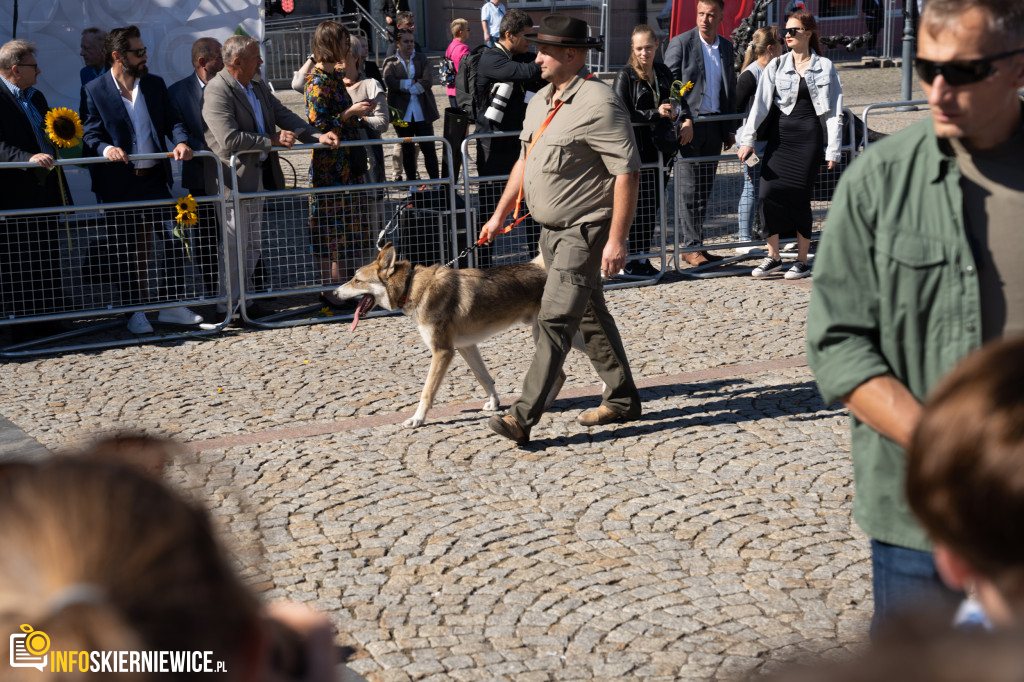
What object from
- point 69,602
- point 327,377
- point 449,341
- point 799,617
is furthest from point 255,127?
point 69,602

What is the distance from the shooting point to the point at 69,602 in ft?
3.63

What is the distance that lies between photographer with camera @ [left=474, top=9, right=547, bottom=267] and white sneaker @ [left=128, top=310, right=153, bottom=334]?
2895mm

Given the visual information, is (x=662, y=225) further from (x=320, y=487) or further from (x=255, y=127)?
(x=320, y=487)

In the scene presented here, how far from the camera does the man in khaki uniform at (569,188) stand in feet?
19.6

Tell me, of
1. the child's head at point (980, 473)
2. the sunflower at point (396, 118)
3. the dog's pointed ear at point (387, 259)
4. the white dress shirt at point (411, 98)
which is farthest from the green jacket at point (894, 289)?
the white dress shirt at point (411, 98)

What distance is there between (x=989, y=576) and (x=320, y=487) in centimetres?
475

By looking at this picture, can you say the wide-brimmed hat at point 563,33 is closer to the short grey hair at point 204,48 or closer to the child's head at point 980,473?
the short grey hair at point 204,48

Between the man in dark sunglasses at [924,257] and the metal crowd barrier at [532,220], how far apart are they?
292 inches

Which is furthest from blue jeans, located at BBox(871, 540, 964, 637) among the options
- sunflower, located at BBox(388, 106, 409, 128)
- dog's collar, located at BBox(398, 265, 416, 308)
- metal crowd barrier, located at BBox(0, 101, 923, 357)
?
sunflower, located at BBox(388, 106, 409, 128)

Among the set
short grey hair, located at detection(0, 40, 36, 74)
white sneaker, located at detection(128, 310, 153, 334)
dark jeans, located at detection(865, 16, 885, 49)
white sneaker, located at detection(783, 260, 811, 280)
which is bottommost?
white sneaker, located at detection(128, 310, 153, 334)

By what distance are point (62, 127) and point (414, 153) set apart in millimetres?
3697

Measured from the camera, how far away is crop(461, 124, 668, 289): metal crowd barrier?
32.9 ft

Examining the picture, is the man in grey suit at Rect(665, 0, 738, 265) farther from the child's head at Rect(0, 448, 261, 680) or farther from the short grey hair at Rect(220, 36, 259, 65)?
the child's head at Rect(0, 448, 261, 680)

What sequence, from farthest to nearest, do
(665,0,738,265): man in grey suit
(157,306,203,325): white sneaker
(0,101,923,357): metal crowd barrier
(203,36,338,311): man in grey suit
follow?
(665,0,738,265): man in grey suit
(157,306,203,325): white sneaker
(203,36,338,311): man in grey suit
(0,101,923,357): metal crowd barrier
